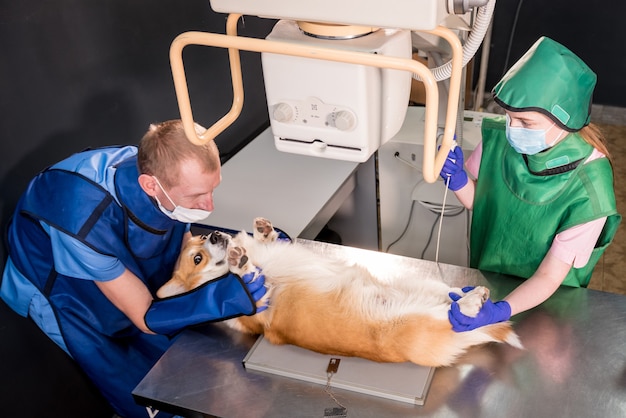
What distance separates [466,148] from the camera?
2.53m

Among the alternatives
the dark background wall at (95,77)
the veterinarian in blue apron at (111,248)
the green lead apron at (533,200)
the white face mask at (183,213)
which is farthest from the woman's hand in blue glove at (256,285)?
the dark background wall at (95,77)

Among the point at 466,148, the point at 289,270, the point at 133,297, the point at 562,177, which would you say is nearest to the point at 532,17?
the point at 466,148

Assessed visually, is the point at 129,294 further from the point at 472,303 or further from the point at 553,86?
the point at 553,86

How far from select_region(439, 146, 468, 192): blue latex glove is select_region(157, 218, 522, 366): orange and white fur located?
31cm

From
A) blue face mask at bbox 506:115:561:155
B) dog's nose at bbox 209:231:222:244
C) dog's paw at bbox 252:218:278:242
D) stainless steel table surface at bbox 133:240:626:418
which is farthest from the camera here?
dog's paw at bbox 252:218:278:242

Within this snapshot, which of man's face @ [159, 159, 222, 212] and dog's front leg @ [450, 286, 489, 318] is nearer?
dog's front leg @ [450, 286, 489, 318]

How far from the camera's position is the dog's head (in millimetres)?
1637

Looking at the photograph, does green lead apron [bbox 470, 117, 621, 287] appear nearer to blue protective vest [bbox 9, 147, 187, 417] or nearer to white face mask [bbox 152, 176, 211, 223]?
white face mask [bbox 152, 176, 211, 223]

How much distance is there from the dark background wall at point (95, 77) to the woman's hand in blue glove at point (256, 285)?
2.76 feet

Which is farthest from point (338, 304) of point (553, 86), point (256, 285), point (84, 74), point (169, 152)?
point (84, 74)

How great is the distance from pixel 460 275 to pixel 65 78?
137 cm

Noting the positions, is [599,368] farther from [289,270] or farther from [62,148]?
[62,148]

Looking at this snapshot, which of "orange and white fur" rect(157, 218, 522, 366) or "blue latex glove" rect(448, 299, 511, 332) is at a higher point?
"blue latex glove" rect(448, 299, 511, 332)

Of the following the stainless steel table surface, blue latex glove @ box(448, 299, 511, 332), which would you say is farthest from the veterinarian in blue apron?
blue latex glove @ box(448, 299, 511, 332)
